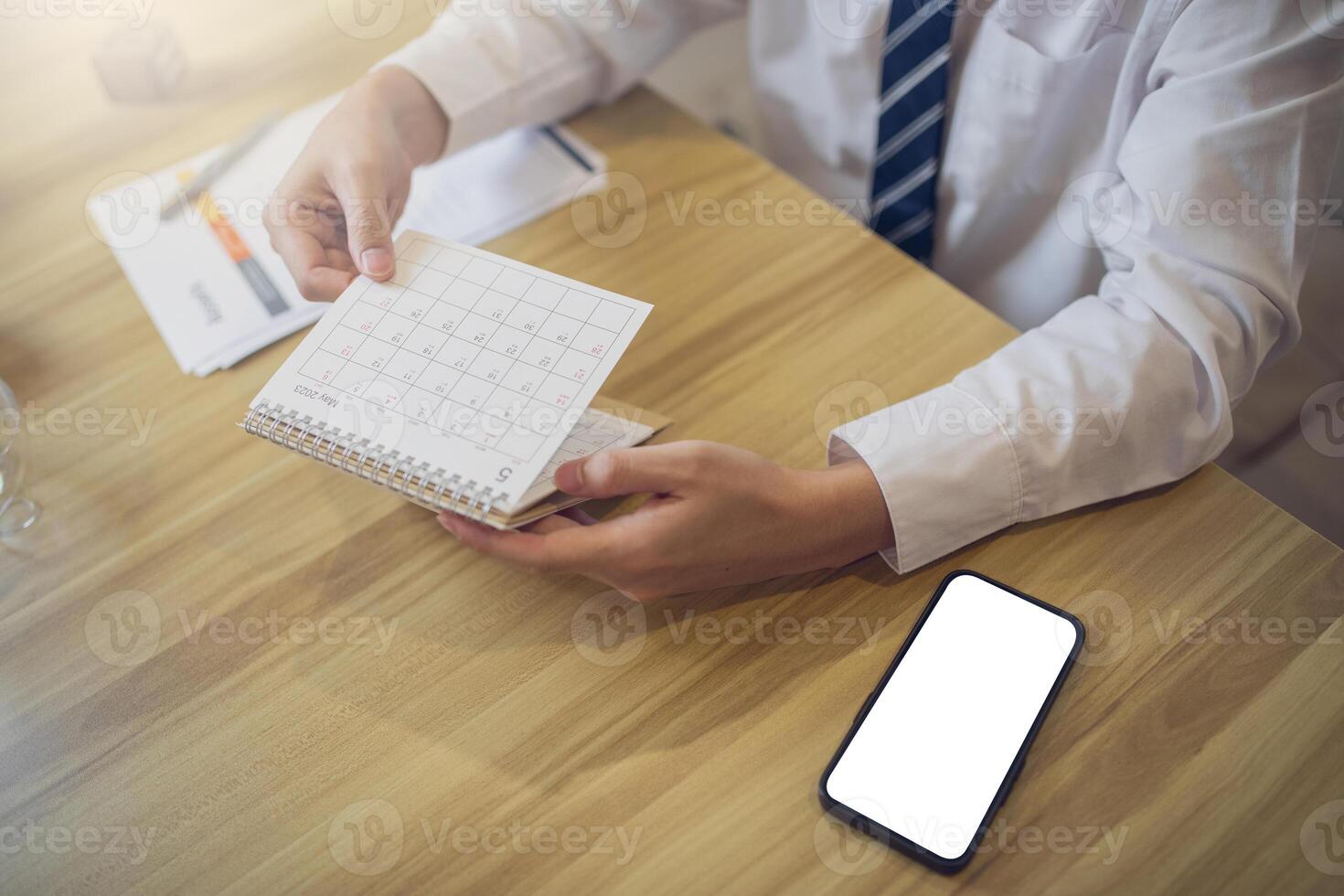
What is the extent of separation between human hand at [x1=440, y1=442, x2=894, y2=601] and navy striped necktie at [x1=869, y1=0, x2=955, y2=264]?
388mm

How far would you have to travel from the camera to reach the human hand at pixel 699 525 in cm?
59

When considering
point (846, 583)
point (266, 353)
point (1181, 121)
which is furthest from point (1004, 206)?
point (266, 353)

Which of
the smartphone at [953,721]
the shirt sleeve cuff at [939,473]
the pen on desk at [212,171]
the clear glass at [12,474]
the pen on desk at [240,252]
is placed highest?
the pen on desk at [212,171]

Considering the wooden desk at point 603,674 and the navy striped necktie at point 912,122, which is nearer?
the wooden desk at point 603,674

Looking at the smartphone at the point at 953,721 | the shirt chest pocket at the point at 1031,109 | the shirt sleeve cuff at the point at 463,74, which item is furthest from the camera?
the shirt sleeve cuff at the point at 463,74

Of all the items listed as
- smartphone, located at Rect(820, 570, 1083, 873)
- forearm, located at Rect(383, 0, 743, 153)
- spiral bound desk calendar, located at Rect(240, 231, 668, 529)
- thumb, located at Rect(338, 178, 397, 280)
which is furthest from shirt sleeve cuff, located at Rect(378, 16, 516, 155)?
smartphone, located at Rect(820, 570, 1083, 873)

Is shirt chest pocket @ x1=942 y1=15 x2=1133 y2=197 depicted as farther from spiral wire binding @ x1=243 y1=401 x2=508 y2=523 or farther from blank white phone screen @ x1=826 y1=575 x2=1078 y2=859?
spiral wire binding @ x1=243 y1=401 x2=508 y2=523

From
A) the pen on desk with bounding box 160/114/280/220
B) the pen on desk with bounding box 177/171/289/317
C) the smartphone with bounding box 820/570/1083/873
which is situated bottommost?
the smartphone with bounding box 820/570/1083/873

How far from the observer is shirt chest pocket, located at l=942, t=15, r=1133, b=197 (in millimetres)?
774

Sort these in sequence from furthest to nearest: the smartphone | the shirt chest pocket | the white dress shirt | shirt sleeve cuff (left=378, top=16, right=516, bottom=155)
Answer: shirt sleeve cuff (left=378, top=16, right=516, bottom=155), the shirt chest pocket, the white dress shirt, the smartphone

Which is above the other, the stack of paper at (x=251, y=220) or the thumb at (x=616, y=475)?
the stack of paper at (x=251, y=220)

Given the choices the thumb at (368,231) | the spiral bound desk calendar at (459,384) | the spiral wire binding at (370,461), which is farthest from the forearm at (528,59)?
the spiral wire binding at (370,461)

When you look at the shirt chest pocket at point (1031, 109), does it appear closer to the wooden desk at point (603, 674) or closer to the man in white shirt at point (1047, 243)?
the man in white shirt at point (1047, 243)

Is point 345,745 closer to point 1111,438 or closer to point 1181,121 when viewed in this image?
point 1111,438
